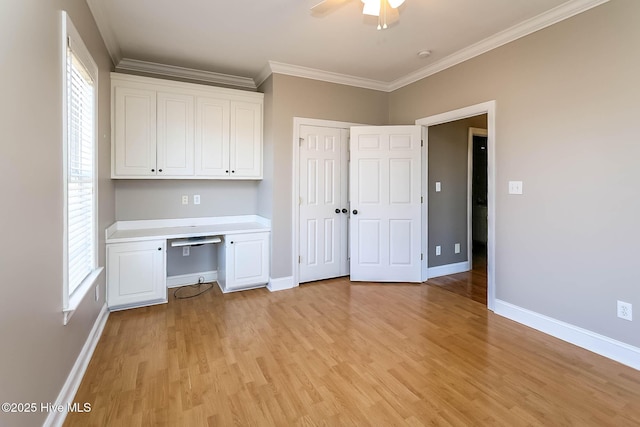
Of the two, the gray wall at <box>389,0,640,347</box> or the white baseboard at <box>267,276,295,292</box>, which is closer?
the gray wall at <box>389,0,640,347</box>

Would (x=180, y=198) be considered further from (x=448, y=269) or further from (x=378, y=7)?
(x=448, y=269)

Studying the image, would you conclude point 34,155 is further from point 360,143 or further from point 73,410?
point 360,143

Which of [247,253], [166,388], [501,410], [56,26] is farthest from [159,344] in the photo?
[501,410]

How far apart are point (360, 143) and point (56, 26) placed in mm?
3037

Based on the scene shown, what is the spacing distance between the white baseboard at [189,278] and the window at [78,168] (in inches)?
50.2

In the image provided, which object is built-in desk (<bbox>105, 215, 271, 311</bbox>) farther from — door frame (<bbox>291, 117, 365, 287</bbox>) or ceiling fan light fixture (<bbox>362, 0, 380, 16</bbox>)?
ceiling fan light fixture (<bbox>362, 0, 380, 16</bbox>)

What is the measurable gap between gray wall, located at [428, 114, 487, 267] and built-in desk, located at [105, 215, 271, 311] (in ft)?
7.55

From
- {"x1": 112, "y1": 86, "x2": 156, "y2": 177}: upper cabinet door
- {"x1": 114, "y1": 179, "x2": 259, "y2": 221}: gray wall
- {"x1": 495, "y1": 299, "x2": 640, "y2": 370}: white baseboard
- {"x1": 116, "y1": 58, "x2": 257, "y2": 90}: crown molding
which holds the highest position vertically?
{"x1": 116, "y1": 58, "x2": 257, "y2": 90}: crown molding

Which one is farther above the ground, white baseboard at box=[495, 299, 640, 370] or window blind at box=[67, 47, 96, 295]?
window blind at box=[67, 47, 96, 295]

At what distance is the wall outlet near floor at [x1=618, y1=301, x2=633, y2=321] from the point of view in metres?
2.21

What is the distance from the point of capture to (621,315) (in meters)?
2.25

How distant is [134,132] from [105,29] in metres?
0.95

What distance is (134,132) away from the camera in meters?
3.32

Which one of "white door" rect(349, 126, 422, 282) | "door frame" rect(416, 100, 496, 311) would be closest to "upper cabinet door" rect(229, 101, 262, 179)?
"white door" rect(349, 126, 422, 282)
